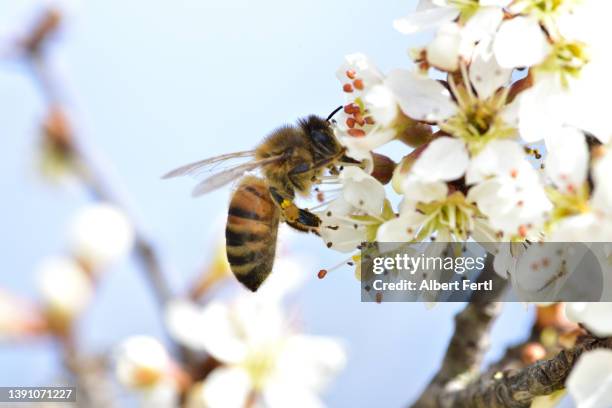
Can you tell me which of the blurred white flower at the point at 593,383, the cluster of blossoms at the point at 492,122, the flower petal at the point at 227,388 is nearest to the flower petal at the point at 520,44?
the cluster of blossoms at the point at 492,122

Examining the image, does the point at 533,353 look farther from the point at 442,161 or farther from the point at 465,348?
the point at 442,161

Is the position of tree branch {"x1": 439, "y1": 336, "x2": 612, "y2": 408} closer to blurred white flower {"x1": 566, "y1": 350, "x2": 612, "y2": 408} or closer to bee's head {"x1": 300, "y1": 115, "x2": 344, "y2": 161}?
blurred white flower {"x1": 566, "y1": 350, "x2": 612, "y2": 408}

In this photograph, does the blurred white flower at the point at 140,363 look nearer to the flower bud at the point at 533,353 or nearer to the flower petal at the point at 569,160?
the flower bud at the point at 533,353

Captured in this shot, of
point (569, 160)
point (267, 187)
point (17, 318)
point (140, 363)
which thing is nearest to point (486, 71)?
point (569, 160)

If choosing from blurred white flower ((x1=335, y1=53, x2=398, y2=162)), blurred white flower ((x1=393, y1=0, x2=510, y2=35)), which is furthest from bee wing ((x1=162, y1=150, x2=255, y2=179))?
blurred white flower ((x1=393, y1=0, x2=510, y2=35))

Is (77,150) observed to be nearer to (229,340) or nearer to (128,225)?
(128,225)
